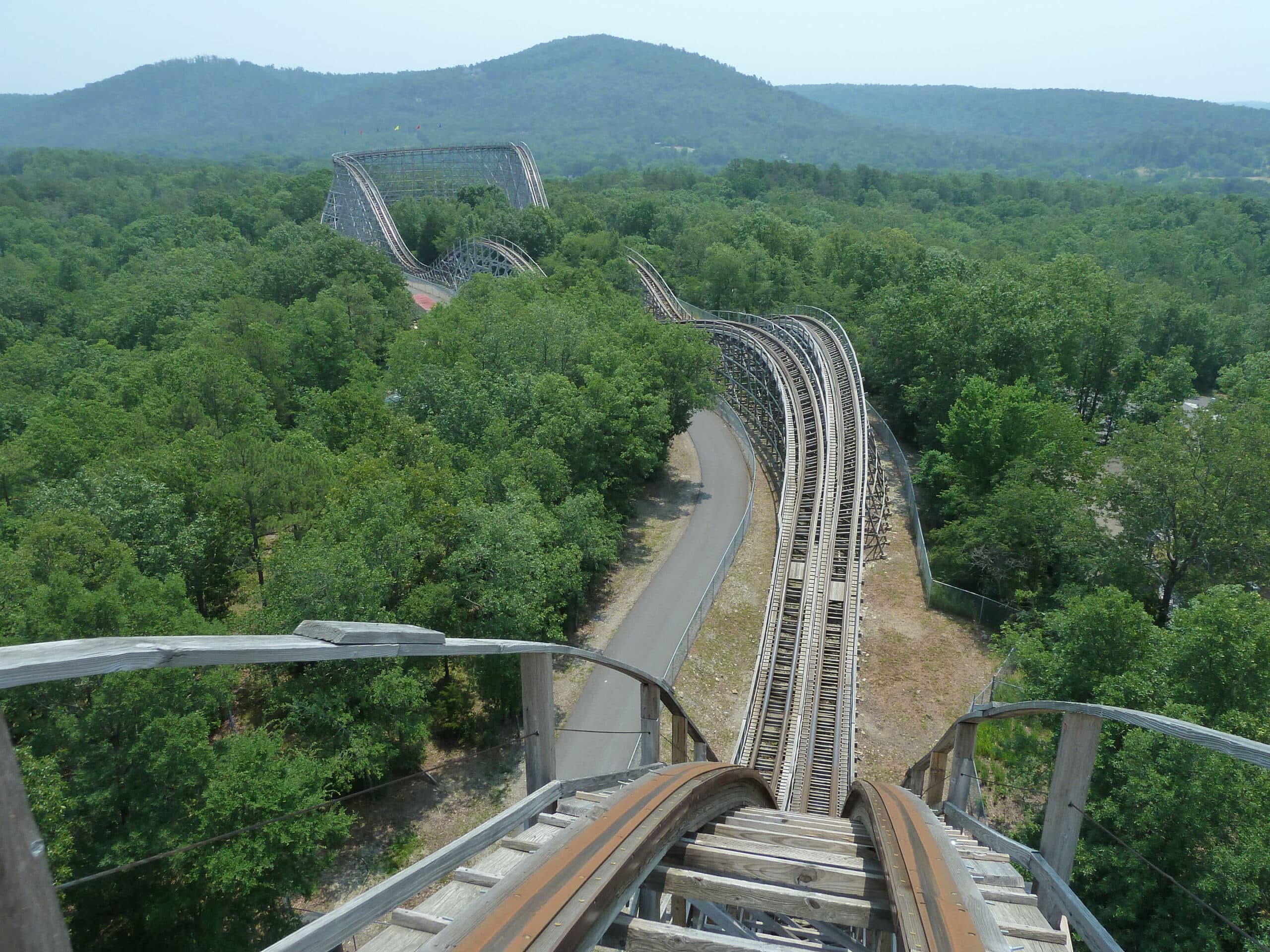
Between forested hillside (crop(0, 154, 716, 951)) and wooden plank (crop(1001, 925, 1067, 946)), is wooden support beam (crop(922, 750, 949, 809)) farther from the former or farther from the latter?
forested hillside (crop(0, 154, 716, 951))

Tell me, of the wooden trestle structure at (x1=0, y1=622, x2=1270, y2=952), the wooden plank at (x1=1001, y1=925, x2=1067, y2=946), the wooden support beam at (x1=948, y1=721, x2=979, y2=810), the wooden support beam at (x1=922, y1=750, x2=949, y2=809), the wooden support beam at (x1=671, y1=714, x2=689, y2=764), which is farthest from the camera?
the wooden support beam at (x1=922, y1=750, x2=949, y2=809)

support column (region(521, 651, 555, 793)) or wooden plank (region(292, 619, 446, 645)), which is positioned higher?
wooden plank (region(292, 619, 446, 645))

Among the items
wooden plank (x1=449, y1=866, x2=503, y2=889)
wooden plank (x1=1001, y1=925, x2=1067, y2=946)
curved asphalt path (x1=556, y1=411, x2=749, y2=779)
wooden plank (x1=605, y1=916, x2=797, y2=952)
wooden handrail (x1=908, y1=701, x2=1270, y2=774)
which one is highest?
wooden handrail (x1=908, y1=701, x2=1270, y2=774)

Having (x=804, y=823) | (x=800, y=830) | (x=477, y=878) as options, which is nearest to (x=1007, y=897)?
(x=800, y=830)

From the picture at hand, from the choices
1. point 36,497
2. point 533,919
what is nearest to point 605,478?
point 36,497

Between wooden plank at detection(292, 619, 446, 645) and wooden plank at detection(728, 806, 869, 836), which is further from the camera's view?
wooden plank at detection(728, 806, 869, 836)

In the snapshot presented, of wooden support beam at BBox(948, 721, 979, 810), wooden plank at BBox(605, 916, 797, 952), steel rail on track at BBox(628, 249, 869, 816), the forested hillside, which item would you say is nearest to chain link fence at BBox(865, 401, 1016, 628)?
steel rail on track at BBox(628, 249, 869, 816)

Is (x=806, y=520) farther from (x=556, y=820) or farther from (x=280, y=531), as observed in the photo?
(x=556, y=820)
